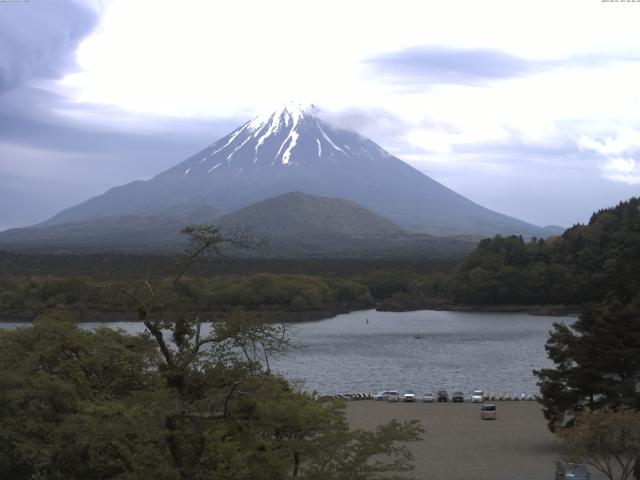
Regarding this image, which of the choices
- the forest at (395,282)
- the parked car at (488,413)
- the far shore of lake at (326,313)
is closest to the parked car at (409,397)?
the parked car at (488,413)

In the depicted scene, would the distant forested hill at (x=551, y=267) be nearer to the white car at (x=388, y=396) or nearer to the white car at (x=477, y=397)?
the white car at (x=477, y=397)

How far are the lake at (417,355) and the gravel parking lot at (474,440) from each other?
4542mm

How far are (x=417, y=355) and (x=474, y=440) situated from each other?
20176 mm

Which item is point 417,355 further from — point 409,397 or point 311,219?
point 311,219

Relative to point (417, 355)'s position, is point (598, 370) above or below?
above

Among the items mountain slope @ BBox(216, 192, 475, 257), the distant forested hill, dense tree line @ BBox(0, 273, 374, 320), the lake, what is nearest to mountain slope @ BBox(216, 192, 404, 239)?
mountain slope @ BBox(216, 192, 475, 257)

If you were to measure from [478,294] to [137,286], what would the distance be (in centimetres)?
6469

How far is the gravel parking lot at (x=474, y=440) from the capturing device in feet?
54.0

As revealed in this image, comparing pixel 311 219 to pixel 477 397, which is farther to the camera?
pixel 311 219

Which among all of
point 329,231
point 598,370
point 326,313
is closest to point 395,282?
point 326,313

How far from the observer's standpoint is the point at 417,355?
3997 centimetres

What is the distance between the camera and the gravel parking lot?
16469mm

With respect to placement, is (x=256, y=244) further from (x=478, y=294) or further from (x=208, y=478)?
(x=478, y=294)

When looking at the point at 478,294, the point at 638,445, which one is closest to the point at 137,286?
the point at 638,445
